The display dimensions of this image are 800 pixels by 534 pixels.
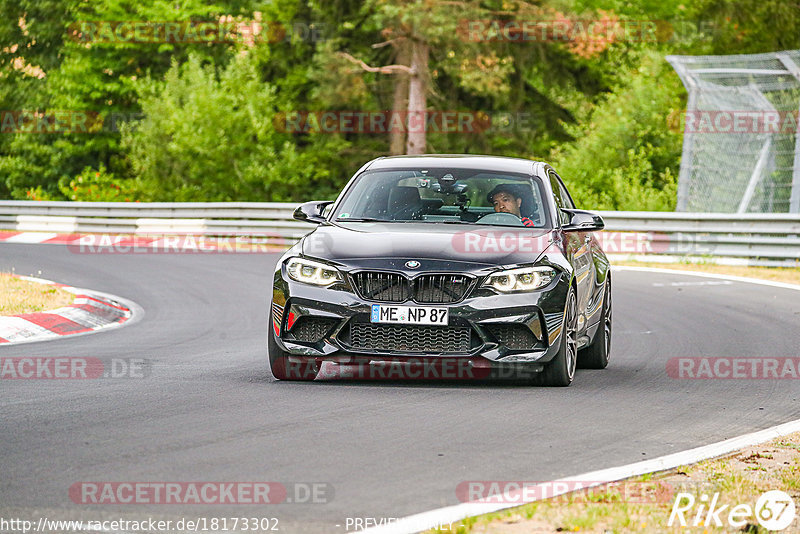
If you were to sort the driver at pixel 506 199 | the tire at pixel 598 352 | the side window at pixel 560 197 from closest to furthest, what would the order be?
the driver at pixel 506 199 → the side window at pixel 560 197 → the tire at pixel 598 352

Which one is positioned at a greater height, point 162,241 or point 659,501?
point 659,501

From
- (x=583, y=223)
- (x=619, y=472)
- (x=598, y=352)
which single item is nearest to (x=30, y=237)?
(x=598, y=352)

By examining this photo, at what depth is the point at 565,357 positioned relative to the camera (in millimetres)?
Answer: 9406

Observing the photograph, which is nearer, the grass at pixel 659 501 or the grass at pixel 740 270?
the grass at pixel 659 501

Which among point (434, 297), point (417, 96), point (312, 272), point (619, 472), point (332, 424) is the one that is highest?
point (417, 96)

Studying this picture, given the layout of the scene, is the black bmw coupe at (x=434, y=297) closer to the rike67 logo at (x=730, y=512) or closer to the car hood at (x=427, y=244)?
the car hood at (x=427, y=244)

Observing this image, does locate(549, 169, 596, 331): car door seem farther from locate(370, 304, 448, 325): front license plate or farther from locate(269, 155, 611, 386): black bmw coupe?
locate(370, 304, 448, 325): front license plate

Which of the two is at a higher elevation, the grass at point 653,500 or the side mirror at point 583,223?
the side mirror at point 583,223

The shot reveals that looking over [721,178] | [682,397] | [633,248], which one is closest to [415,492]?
[682,397]

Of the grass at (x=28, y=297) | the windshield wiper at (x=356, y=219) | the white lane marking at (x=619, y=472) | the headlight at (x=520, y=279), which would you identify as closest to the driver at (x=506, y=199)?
the windshield wiper at (x=356, y=219)

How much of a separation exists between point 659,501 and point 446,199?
4898 mm

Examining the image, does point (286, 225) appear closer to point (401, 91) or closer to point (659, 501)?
point (401, 91)

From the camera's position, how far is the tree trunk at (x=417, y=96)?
40.8m

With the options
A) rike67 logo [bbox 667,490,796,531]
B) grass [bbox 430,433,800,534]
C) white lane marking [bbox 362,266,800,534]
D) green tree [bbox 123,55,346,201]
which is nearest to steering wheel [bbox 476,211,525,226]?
white lane marking [bbox 362,266,800,534]
